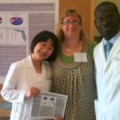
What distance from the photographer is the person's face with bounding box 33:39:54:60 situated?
72.6 inches

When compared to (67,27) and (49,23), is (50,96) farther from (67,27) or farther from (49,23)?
(49,23)

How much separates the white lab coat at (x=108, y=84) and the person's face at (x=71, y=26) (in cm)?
21

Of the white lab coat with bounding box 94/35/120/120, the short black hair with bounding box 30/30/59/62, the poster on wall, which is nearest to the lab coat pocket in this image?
the white lab coat with bounding box 94/35/120/120

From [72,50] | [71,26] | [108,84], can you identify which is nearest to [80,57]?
[72,50]

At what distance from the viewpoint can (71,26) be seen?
6.16 feet

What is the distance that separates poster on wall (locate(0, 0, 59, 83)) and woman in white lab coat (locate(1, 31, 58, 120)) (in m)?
0.55

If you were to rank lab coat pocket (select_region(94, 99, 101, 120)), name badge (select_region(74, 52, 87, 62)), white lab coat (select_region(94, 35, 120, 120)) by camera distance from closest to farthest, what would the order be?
white lab coat (select_region(94, 35, 120, 120)) < lab coat pocket (select_region(94, 99, 101, 120)) < name badge (select_region(74, 52, 87, 62))

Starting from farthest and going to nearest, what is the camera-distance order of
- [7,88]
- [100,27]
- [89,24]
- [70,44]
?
1. [89,24]
2. [70,44]
3. [7,88]
4. [100,27]

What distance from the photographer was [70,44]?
1.99m

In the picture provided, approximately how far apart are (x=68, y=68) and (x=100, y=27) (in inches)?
15.6

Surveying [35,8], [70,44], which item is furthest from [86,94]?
[35,8]

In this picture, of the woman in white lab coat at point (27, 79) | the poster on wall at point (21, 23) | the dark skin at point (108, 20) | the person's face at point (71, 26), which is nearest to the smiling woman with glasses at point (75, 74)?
the person's face at point (71, 26)

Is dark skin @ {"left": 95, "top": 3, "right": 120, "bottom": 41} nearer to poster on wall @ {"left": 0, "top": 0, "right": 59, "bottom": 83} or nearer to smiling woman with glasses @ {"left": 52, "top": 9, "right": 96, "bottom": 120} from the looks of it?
smiling woman with glasses @ {"left": 52, "top": 9, "right": 96, "bottom": 120}

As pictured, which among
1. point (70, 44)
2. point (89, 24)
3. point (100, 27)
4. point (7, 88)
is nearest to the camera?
point (100, 27)
